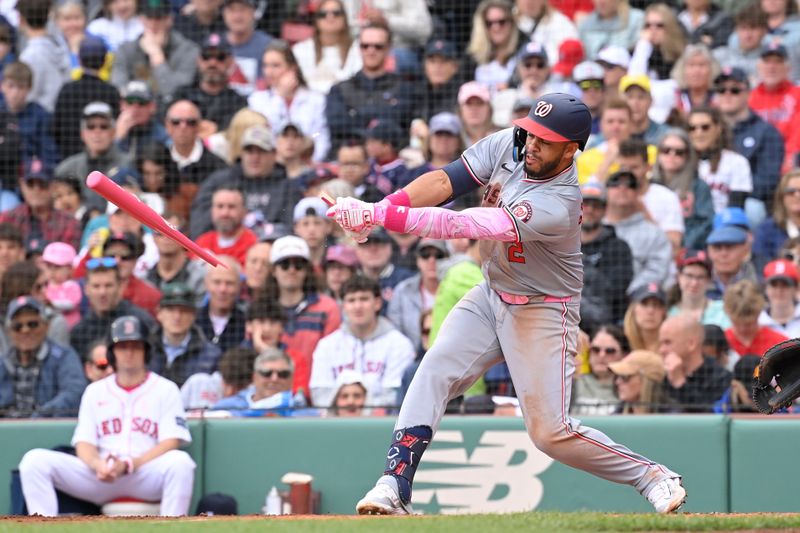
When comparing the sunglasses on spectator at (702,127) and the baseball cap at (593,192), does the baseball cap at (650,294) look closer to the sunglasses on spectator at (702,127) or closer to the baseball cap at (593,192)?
the baseball cap at (593,192)

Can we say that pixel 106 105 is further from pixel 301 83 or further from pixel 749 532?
pixel 749 532

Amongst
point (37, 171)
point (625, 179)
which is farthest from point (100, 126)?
point (625, 179)

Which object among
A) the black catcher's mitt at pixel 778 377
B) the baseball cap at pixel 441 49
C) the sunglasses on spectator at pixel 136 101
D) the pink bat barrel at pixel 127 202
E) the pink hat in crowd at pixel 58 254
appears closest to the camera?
the pink bat barrel at pixel 127 202

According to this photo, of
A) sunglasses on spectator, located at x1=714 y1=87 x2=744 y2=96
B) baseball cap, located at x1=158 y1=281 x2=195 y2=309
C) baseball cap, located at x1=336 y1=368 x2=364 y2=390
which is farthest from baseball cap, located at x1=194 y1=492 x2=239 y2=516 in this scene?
sunglasses on spectator, located at x1=714 y1=87 x2=744 y2=96

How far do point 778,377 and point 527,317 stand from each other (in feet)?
3.60

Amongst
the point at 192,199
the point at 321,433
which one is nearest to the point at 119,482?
the point at 321,433

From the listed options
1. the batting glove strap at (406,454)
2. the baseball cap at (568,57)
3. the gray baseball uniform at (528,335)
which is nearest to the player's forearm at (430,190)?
the gray baseball uniform at (528,335)

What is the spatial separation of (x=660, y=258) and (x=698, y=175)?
93cm

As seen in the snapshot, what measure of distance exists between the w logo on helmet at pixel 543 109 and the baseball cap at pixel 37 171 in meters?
5.75

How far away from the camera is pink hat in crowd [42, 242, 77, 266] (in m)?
9.83

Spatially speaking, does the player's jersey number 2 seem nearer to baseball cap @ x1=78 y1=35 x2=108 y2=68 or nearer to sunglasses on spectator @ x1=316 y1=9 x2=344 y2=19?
sunglasses on spectator @ x1=316 y1=9 x2=344 y2=19

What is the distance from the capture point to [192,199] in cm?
1028

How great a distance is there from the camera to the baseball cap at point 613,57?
10688mm

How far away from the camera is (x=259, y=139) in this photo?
10.2 metres
